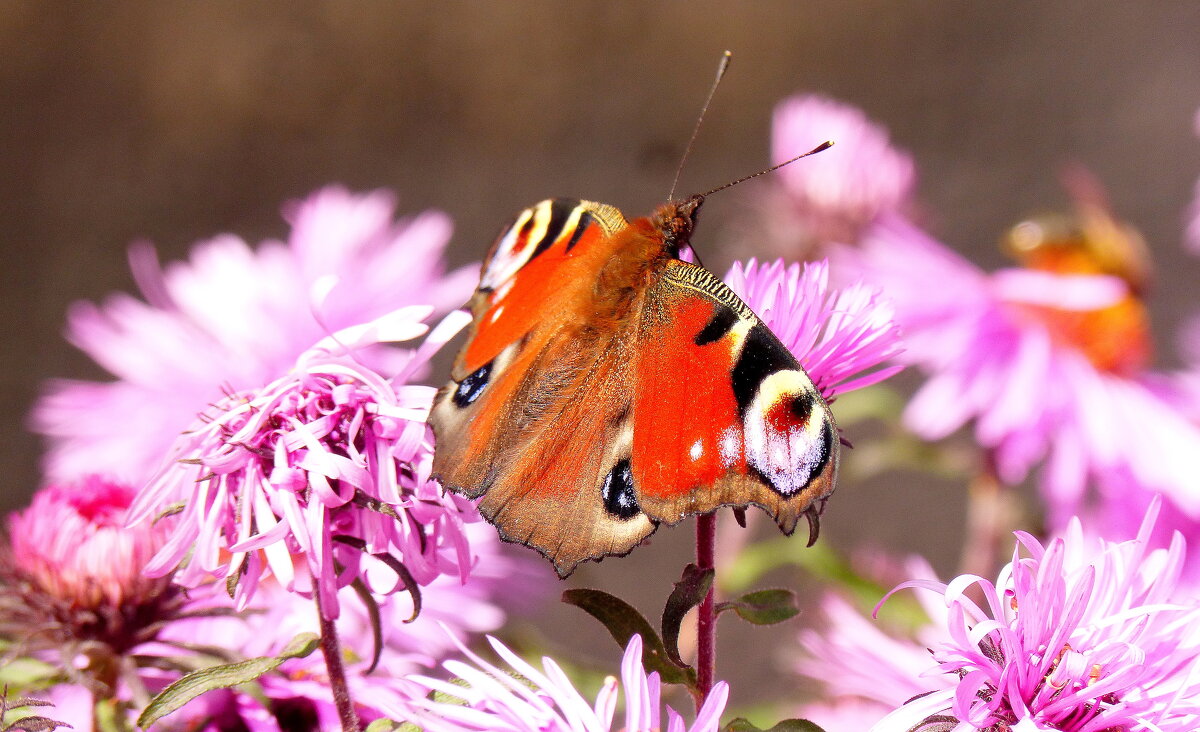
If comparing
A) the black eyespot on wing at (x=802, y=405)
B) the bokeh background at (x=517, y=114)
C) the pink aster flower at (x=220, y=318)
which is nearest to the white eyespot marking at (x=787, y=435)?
the black eyespot on wing at (x=802, y=405)

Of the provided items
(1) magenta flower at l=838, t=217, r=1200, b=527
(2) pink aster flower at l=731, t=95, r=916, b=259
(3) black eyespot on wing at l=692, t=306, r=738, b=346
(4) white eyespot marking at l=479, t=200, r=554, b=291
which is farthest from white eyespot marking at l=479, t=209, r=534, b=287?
(2) pink aster flower at l=731, t=95, r=916, b=259

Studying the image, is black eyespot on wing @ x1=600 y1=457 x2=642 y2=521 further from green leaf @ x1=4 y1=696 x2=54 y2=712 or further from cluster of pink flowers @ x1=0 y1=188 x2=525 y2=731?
green leaf @ x1=4 y1=696 x2=54 y2=712

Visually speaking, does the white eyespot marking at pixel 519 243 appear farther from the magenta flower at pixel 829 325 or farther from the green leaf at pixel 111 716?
the green leaf at pixel 111 716

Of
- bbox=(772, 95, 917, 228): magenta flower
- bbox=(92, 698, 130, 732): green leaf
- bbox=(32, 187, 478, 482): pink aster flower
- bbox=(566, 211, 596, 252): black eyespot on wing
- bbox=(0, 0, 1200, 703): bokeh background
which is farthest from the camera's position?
bbox=(0, 0, 1200, 703): bokeh background

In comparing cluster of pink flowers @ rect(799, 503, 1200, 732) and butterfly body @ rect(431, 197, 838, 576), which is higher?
butterfly body @ rect(431, 197, 838, 576)

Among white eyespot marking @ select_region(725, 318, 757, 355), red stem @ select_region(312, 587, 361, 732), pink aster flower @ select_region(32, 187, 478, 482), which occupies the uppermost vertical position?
pink aster flower @ select_region(32, 187, 478, 482)

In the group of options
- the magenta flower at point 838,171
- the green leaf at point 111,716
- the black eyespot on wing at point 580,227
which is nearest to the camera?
the green leaf at point 111,716

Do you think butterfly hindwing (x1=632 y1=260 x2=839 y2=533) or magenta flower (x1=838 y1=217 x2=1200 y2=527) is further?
magenta flower (x1=838 y1=217 x2=1200 y2=527)

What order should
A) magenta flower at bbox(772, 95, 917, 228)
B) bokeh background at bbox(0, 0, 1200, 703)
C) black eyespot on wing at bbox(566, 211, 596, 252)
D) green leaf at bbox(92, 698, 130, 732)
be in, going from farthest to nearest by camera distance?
bokeh background at bbox(0, 0, 1200, 703) → magenta flower at bbox(772, 95, 917, 228) → black eyespot on wing at bbox(566, 211, 596, 252) → green leaf at bbox(92, 698, 130, 732)
